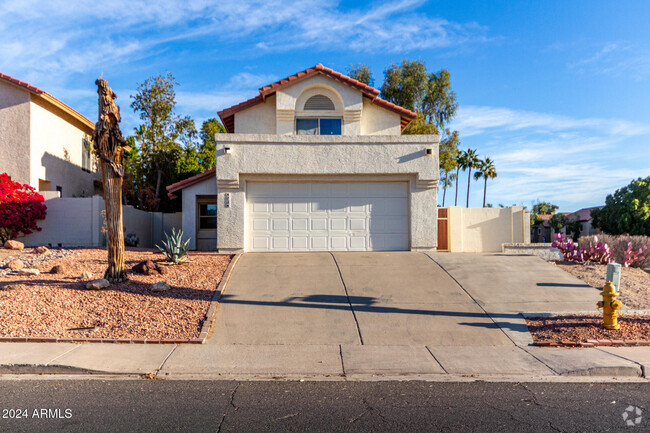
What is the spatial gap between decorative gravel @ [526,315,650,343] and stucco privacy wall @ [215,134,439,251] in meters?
6.18

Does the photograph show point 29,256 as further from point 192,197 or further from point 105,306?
point 105,306

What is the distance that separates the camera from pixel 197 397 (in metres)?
5.62

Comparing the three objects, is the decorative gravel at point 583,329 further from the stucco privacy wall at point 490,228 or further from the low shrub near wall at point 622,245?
the stucco privacy wall at point 490,228

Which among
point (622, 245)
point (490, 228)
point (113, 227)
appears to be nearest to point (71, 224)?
point (113, 227)

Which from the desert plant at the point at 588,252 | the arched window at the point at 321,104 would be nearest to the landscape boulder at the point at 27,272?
the arched window at the point at 321,104

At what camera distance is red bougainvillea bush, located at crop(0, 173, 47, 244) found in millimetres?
16312

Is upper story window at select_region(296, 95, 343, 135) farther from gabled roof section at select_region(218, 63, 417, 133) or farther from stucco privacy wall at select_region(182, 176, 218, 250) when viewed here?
stucco privacy wall at select_region(182, 176, 218, 250)

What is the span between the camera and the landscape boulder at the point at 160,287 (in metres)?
10.1

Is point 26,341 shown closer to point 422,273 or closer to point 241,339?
point 241,339

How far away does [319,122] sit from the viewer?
17281mm

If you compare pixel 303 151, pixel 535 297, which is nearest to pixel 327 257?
pixel 303 151

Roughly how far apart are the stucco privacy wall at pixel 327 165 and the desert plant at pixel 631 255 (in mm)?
5479

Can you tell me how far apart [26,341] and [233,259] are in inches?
244

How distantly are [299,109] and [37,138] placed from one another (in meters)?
11.0
